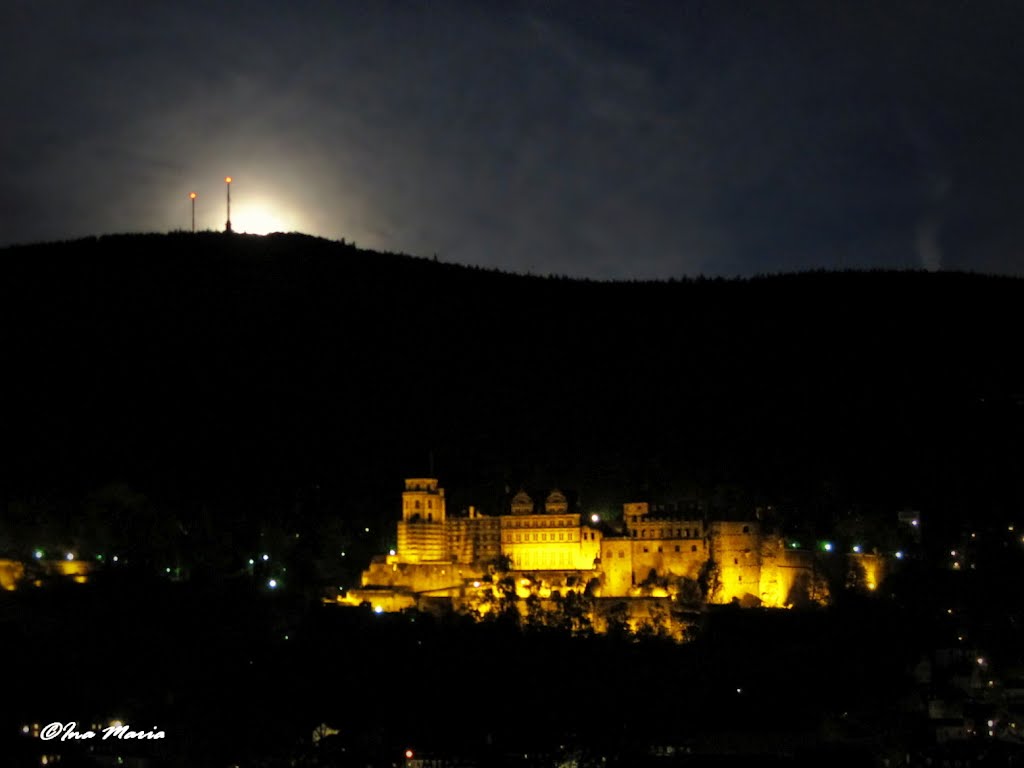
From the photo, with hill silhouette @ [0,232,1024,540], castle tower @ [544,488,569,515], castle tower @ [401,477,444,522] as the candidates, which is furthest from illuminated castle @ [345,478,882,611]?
hill silhouette @ [0,232,1024,540]

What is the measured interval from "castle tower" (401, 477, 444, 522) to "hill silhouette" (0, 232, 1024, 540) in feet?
11.4

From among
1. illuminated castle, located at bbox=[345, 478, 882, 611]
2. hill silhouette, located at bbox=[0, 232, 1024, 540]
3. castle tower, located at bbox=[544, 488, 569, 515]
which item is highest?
hill silhouette, located at bbox=[0, 232, 1024, 540]

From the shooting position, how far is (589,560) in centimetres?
7406

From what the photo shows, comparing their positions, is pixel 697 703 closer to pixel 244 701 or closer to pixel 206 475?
pixel 244 701

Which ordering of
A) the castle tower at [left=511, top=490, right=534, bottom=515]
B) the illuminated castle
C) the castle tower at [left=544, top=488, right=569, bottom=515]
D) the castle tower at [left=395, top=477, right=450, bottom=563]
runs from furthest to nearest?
1. the castle tower at [left=511, top=490, right=534, bottom=515]
2. the castle tower at [left=544, top=488, right=569, bottom=515]
3. the castle tower at [left=395, top=477, right=450, bottom=563]
4. the illuminated castle

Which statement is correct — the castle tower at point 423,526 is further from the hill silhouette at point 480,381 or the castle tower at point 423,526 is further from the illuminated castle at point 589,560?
the hill silhouette at point 480,381

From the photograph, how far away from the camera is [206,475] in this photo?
99938 millimetres

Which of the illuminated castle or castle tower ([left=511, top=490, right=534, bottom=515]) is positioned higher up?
castle tower ([left=511, top=490, right=534, bottom=515])

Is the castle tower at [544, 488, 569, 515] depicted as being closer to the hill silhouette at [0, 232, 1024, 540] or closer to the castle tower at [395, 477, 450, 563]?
the castle tower at [395, 477, 450, 563]

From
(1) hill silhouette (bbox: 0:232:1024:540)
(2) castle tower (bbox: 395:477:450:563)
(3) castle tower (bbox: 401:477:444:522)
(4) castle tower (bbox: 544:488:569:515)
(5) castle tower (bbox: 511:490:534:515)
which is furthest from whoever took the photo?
(1) hill silhouette (bbox: 0:232:1024:540)

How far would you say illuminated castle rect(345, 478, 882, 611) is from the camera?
2798 inches

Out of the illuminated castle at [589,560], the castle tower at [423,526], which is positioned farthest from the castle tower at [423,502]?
the illuminated castle at [589,560]

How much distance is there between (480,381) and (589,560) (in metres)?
48.8

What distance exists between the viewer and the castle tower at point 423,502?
77.6 m
